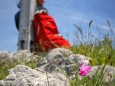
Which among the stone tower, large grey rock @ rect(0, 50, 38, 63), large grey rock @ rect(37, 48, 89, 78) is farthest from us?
the stone tower

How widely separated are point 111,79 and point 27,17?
15.4ft

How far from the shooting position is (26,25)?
7.02 meters

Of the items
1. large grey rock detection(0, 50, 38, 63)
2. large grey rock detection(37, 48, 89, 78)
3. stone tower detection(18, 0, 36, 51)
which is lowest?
large grey rock detection(0, 50, 38, 63)

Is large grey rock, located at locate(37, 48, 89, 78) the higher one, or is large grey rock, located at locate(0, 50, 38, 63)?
large grey rock, located at locate(37, 48, 89, 78)

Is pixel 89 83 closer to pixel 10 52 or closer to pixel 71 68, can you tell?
pixel 71 68

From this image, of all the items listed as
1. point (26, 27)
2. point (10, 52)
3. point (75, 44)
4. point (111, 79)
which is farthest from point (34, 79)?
point (26, 27)

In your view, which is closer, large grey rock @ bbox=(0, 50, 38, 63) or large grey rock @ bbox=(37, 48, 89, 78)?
large grey rock @ bbox=(37, 48, 89, 78)

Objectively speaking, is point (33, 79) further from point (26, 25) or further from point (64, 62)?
point (26, 25)

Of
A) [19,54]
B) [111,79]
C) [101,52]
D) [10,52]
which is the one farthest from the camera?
[10,52]

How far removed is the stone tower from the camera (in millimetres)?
6992

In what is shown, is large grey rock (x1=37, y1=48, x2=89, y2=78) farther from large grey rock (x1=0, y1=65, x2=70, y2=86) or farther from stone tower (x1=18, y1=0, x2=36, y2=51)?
stone tower (x1=18, y1=0, x2=36, y2=51)

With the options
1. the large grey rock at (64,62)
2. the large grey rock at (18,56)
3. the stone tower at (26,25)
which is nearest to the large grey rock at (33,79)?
the large grey rock at (64,62)

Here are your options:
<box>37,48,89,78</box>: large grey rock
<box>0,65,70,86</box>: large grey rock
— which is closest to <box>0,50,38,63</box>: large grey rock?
<box>37,48,89,78</box>: large grey rock

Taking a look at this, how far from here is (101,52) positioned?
4480 millimetres
